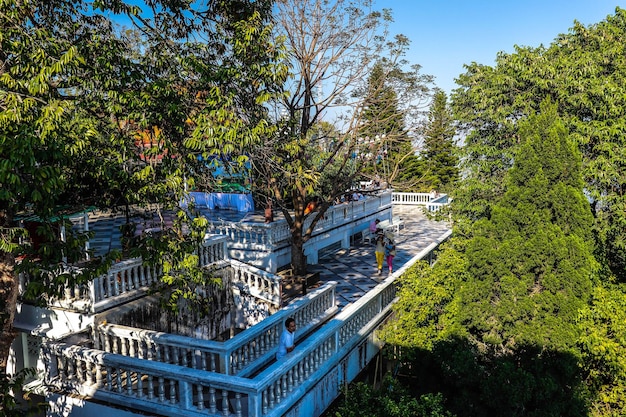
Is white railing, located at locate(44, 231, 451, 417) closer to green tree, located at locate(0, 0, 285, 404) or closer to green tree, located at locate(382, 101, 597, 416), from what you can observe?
green tree, located at locate(0, 0, 285, 404)

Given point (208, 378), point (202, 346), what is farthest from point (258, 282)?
point (208, 378)

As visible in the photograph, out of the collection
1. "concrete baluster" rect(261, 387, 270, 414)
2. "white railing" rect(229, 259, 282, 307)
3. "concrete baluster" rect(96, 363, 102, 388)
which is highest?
"white railing" rect(229, 259, 282, 307)

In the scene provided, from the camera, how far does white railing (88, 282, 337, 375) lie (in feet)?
26.0

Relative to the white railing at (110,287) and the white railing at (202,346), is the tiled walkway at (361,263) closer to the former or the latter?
the white railing at (202,346)

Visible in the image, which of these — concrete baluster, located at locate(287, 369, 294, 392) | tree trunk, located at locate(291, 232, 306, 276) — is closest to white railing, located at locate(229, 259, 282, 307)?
tree trunk, located at locate(291, 232, 306, 276)

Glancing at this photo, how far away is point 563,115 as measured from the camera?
1409 centimetres

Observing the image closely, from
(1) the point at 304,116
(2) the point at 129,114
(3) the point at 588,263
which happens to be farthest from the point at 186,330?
(3) the point at 588,263

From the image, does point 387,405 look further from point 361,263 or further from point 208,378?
point 361,263

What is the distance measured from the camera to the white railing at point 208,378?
6930 mm

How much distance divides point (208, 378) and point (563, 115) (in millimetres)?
12078

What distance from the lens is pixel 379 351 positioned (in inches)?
470

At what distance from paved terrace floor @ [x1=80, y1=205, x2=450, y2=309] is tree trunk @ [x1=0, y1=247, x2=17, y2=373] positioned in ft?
13.8

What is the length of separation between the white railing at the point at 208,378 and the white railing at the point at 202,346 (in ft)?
0.09

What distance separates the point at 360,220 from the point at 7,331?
679 inches
